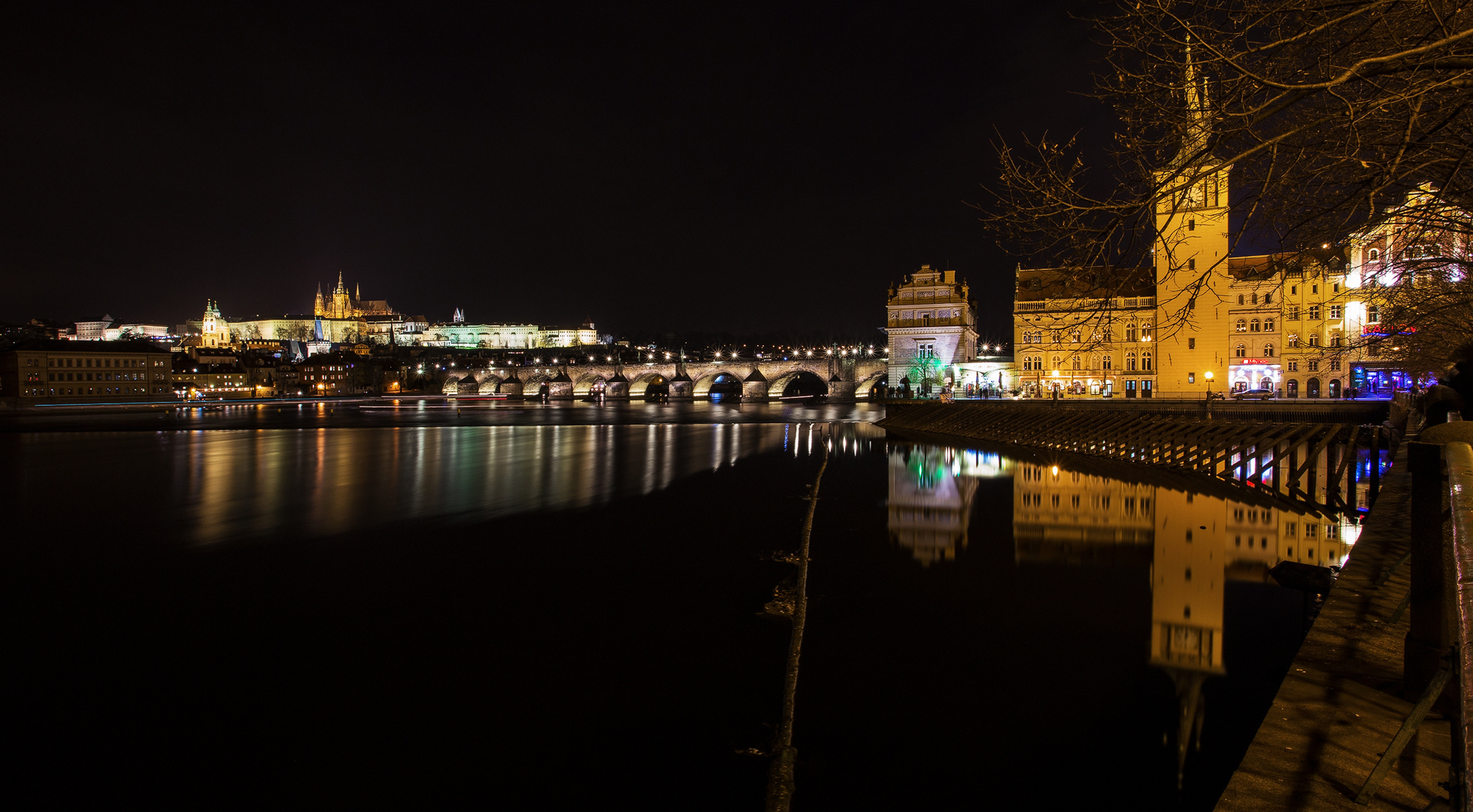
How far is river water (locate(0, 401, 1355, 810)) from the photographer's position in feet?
16.7

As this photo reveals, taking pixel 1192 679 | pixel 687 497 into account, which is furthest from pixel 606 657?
pixel 687 497

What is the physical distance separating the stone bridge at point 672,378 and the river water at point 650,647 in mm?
72076

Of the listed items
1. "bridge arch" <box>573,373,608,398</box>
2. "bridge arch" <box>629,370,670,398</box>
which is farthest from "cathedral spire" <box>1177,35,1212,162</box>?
"bridge arch" <box>573,373,608,398</box>

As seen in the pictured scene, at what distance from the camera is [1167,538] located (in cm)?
1158

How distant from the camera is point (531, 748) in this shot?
5352 mm

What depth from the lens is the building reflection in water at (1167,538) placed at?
7172 mm

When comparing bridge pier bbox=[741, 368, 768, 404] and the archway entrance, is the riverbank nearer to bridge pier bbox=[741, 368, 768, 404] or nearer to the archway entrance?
bridge pier bbox=[741, 368, 768, 404]

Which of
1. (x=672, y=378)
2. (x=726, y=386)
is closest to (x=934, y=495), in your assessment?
(x=672, y=378)

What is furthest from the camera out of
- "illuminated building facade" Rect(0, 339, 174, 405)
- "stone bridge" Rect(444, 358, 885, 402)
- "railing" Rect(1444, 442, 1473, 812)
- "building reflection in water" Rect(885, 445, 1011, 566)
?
"stone bridge" Rect(444, 358, 885, 402)

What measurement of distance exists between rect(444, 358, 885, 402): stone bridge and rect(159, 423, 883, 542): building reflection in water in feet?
151

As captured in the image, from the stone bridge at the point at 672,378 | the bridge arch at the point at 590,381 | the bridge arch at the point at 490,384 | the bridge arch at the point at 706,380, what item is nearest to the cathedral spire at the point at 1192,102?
the stone bridge at the point at 672,378

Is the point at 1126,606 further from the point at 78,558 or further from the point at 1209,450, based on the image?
the point at 78,558

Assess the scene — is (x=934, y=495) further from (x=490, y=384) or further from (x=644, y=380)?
(x=490, y=384)

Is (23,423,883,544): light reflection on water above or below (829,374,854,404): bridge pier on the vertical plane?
below
